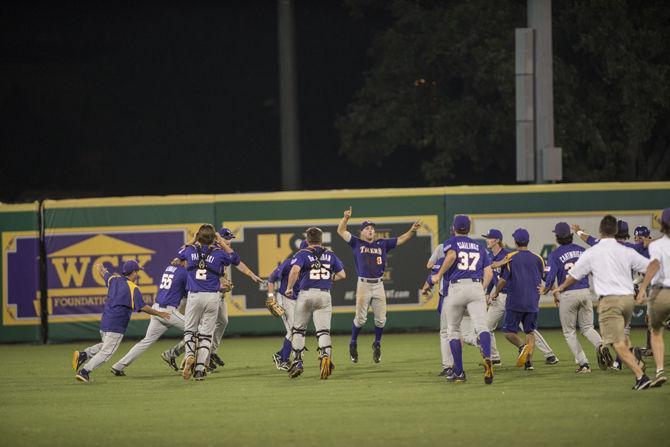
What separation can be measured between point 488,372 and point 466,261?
4.95 feet

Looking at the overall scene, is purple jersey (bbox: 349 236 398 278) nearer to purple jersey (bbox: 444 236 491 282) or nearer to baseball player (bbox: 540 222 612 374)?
baseball player (bbox: 540 222 612 374)

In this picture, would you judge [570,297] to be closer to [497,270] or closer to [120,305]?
[497,270]

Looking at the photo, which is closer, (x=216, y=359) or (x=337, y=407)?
(x=337, y=407)

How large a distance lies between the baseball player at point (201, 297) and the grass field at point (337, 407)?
0.42m

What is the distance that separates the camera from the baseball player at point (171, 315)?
16906mm

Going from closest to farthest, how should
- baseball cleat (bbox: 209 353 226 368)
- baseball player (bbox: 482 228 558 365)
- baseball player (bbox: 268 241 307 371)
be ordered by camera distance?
baseball player (bbox: 482 228 558 365), baseball player (bbox: 268 241 307 371), baseball cleat (bbox: 209 353 226 368)

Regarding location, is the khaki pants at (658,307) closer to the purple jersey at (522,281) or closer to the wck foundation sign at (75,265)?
the purple jersey at (522,281)

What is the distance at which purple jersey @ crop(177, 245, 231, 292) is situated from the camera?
15.9 meters

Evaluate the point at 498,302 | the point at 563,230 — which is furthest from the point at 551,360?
the point at 563,230

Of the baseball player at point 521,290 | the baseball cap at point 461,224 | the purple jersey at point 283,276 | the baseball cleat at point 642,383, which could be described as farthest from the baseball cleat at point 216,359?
the baseball cleat at point 642,383

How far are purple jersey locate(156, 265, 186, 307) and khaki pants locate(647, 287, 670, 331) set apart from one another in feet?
24.4

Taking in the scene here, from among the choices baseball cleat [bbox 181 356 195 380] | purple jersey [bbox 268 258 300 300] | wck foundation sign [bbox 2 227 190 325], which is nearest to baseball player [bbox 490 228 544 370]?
purple jersey [bbox 268 258 300 300]

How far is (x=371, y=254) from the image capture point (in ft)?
59.2

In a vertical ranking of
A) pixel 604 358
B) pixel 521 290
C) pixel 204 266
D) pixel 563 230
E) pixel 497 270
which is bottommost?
pixel 604 358
